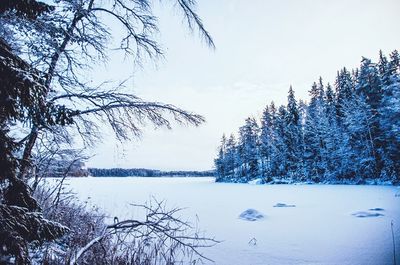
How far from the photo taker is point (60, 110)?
2039mm

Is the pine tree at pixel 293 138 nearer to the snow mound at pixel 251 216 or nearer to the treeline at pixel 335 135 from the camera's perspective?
the treeline at pixel 335 135

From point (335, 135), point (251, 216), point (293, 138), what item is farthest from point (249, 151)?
point (251, 216)

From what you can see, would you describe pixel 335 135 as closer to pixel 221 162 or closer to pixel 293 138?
pixel 293 138

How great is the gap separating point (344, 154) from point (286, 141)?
1506cm

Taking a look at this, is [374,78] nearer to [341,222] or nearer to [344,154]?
[344,154]

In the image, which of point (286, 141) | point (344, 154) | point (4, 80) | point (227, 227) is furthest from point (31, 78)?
point (286, 141)

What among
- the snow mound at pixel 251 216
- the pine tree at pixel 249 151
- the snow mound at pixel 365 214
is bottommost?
the snow mound at pixel 251 216

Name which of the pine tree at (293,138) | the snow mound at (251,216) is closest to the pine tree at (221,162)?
the pine tree at (293,138)

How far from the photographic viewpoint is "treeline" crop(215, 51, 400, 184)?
31098mm

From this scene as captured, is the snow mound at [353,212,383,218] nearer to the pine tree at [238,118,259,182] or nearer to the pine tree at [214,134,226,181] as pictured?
the pine tree at [238,118,259,182]

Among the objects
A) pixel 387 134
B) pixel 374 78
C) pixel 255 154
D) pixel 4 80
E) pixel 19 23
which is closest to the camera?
pixel 4 80

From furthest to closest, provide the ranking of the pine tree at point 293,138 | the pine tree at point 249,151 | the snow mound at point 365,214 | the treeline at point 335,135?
the pine tree at point 249,151, the pine tree at point 293,138, the treeline at point 335,135, the snow mound at point 365,214

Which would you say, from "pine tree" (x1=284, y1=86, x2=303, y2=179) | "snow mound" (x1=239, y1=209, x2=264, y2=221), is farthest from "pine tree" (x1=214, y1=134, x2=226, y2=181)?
"snow mound" (x1=239, y1=209, x2=264, y2=221)

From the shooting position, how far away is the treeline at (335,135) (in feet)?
102
